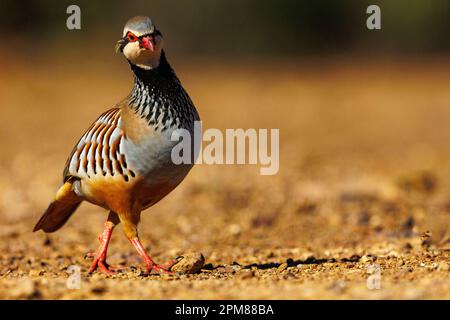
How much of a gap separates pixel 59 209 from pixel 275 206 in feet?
12.1

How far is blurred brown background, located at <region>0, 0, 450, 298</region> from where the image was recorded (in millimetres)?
6367

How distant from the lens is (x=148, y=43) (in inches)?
237

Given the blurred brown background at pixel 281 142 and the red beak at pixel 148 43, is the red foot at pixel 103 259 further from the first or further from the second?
the red beak at pixel 148 43

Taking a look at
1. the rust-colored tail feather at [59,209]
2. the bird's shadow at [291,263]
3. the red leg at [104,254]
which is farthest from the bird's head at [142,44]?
the bird's shadow at [291,263]

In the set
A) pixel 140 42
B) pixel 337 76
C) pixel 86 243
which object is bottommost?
pixel 86 243

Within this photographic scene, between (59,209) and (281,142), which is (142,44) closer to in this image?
(59,209)

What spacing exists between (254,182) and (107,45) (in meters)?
20.1

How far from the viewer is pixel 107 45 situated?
30.9 metres

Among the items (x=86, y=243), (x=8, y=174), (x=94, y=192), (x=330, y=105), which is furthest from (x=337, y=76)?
(x=94, y=192)

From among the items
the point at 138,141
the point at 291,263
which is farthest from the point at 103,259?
the point at 291,263

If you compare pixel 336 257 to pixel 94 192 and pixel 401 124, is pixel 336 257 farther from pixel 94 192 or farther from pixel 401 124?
pixel 401 124

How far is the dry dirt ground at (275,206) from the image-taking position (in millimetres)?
5574

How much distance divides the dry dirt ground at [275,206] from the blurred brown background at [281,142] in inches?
1.2

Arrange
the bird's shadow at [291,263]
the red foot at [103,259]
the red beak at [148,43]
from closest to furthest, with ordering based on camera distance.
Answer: the red beak at [148,43], the red foot at [103,259], the bird's shadow at [291,263]
